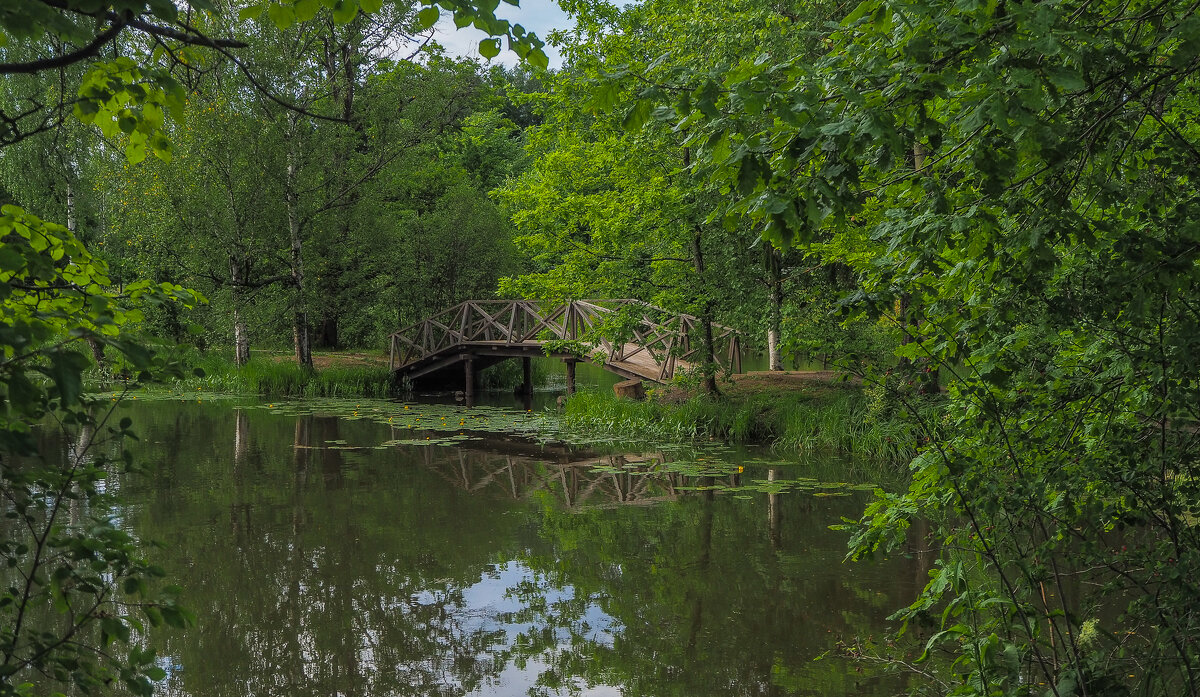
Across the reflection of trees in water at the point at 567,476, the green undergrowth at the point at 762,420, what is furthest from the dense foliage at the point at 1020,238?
the green undergrowth at the point at 762,420

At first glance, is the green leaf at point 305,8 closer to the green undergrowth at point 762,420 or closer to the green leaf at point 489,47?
the green leaf at point 489,47

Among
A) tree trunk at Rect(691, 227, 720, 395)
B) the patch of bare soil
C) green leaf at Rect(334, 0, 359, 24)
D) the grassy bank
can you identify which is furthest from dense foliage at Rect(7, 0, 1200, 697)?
the patch of bare soil

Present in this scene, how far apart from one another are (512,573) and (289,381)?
12230 mm

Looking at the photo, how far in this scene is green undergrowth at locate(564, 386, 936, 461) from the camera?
377 inches

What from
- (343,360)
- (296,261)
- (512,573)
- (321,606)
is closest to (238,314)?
(296,261)

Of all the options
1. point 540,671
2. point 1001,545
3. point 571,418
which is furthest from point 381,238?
point 1001,545

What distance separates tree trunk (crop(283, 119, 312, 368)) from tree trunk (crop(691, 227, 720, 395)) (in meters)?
8.66

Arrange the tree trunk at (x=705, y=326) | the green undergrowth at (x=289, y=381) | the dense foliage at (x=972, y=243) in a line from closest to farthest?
1. the dense foliage at (x=972, y=243)
2. the tree trunk at (x=705, y=326)
3. the green undergrowth at (x=289, y=381)

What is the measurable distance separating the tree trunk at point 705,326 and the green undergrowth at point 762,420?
279 mm

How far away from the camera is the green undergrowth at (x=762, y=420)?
957cm

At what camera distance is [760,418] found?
10.7m

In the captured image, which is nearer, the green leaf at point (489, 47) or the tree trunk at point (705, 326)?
the green leaf at point (489, 47)

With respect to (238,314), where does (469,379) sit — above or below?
below

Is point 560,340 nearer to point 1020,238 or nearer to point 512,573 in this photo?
point 512,573
